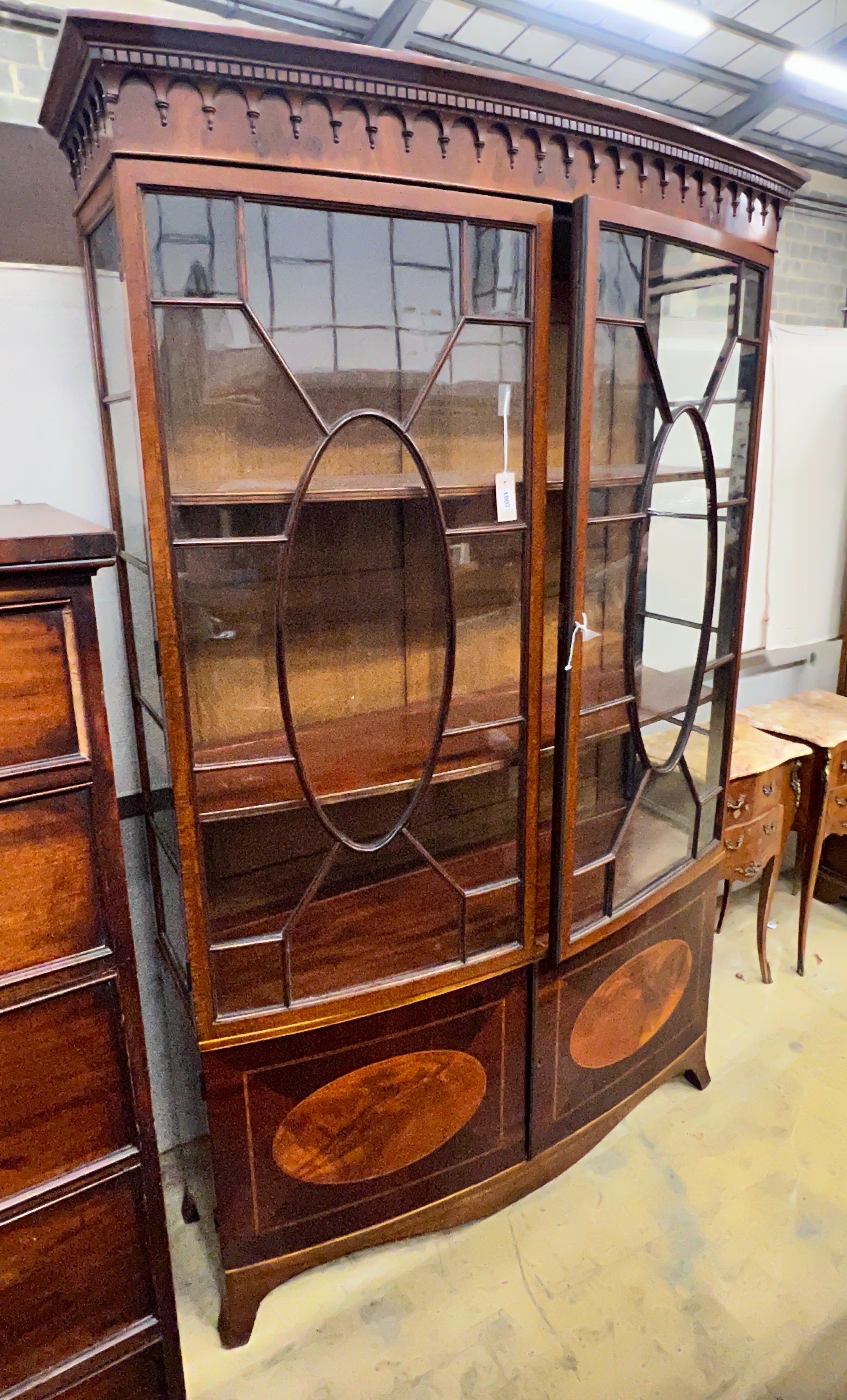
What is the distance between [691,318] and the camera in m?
1.44

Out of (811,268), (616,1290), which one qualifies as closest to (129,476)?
(616,1290)

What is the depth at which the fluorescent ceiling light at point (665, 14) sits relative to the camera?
1.58 meters

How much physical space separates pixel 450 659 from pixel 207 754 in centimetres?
39

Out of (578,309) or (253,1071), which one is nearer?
(578,309)

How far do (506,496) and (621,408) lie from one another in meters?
0.36

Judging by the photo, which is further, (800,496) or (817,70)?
(800,496)

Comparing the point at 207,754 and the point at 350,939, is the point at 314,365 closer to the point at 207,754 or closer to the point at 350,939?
the point at 207,754

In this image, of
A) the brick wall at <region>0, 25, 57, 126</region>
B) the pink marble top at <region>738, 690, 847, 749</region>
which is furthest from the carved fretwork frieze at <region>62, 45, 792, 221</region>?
the pink marble top at <region>738, 690, 847, 749</region>

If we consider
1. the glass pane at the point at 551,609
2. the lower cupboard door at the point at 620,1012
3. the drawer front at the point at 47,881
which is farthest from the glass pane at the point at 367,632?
the lower cupboard door at the point at 620,1012

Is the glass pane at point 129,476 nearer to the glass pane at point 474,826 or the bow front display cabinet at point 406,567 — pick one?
the bow front display cabinet at point 406,567

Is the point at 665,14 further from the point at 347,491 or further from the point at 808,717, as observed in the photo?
the point at 808,717

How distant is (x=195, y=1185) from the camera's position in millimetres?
1614

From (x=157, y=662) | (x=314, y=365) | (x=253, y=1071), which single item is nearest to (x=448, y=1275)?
(x=253, y=1071)

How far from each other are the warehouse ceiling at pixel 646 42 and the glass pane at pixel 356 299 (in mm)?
747
